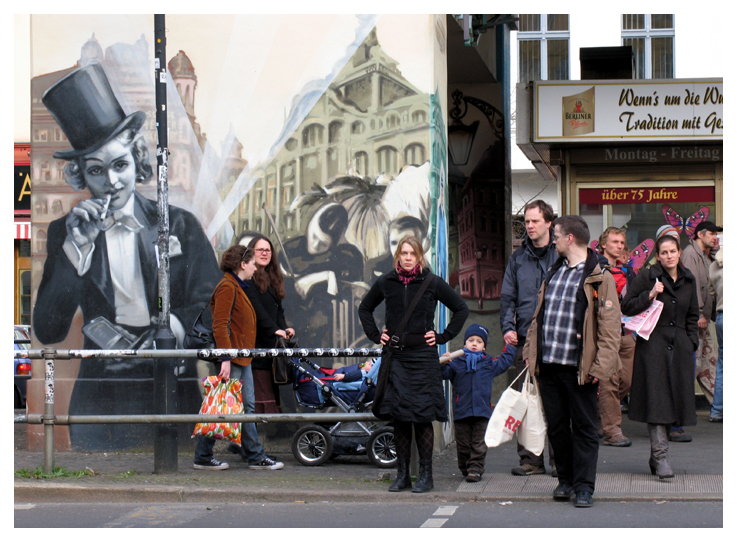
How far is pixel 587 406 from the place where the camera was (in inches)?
237

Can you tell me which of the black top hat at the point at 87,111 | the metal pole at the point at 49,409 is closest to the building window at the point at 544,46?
the black top hat at the point at 87,111

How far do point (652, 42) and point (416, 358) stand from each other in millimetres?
20250

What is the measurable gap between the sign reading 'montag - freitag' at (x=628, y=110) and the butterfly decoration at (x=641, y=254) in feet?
4.85

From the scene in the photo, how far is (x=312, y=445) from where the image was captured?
7.78m

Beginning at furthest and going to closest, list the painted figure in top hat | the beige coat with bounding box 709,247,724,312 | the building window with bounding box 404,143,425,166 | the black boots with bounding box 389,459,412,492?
the beige coat with bounding box 709,247,724,312, the painted figure in top hat, the building window with bounding box 404,143,425,166, the black boots with bounding box 389,459,412,492

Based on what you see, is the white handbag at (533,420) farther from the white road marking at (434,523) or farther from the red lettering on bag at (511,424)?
the white road marking at (434,523)

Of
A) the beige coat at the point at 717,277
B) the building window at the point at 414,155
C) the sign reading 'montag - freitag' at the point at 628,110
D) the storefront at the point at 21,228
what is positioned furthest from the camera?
the storefront at the point at 21,228

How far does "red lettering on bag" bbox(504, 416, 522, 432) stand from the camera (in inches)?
255

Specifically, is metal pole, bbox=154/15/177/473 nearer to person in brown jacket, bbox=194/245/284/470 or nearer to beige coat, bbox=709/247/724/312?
person in brown jacket, bbox=194/245/284/470

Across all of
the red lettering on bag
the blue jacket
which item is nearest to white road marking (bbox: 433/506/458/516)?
the red lettering on bag

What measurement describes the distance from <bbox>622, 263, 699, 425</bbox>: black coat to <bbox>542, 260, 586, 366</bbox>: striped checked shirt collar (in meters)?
1.00

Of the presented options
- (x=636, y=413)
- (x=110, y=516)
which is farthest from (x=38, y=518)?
(x=636, y=413)

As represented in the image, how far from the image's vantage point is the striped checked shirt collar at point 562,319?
6004mm

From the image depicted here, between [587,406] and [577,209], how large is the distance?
6.00m
